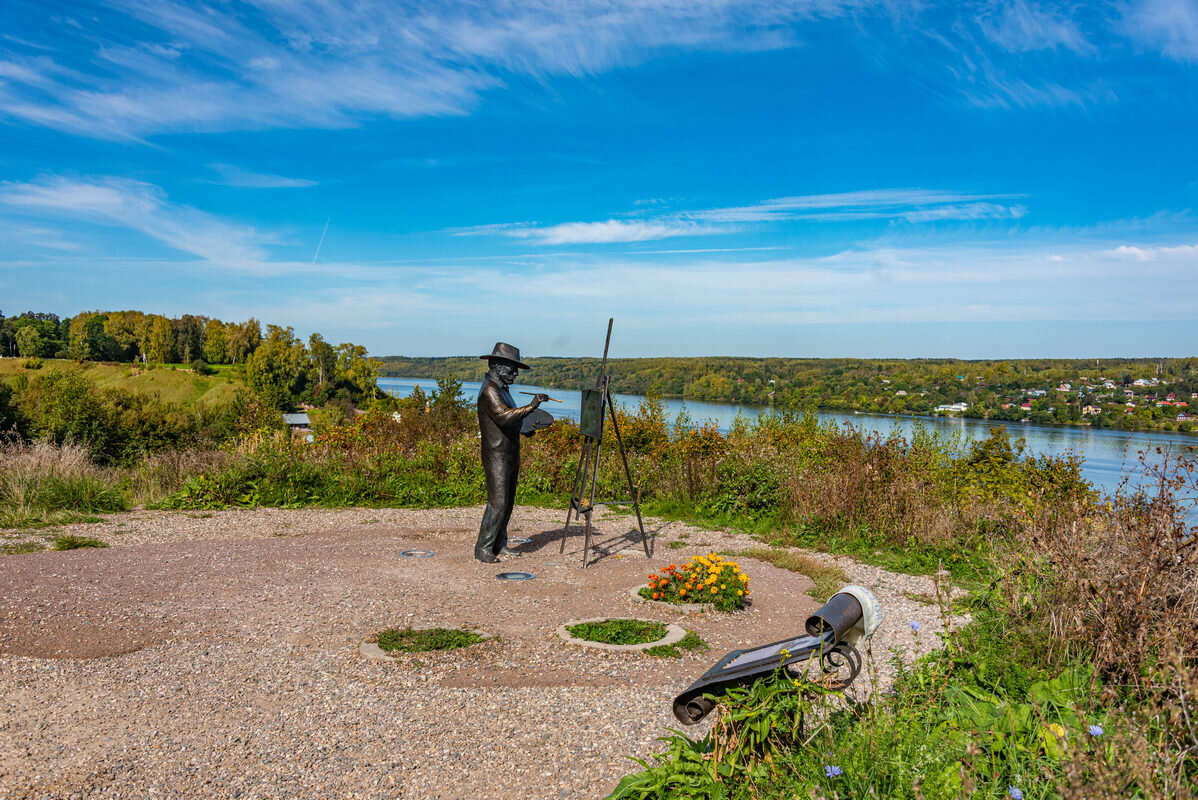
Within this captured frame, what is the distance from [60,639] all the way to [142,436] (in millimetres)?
17835

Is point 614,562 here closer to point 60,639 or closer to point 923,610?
point 923,610

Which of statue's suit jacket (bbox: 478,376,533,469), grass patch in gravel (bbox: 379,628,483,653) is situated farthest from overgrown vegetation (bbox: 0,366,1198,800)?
statue's suit jacket (bbox: 478,376,533,469)

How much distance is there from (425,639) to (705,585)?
2504mm

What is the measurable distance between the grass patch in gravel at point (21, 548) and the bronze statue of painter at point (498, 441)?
192 inches

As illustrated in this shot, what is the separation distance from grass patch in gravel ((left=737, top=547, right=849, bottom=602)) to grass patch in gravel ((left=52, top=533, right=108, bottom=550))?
756 cm

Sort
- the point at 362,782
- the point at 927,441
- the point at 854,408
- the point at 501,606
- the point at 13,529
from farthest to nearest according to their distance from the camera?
the point at 854,408
the point at 927,441
the point at 13,529
the point at 501,606
the point at 362,782

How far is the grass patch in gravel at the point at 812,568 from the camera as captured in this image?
7.16 meters

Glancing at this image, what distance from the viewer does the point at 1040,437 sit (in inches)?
832

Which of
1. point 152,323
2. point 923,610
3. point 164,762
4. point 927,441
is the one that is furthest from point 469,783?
point 152,323

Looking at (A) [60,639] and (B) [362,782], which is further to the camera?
(A) [60,639]

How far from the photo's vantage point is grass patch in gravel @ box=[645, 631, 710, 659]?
5363 mm

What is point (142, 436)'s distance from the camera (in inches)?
813

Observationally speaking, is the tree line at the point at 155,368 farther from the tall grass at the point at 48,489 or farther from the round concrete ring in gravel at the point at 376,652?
the round concrete ring in gravel at the point at 376,652

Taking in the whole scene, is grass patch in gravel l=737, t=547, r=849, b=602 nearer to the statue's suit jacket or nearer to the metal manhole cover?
the metal manhole cover
